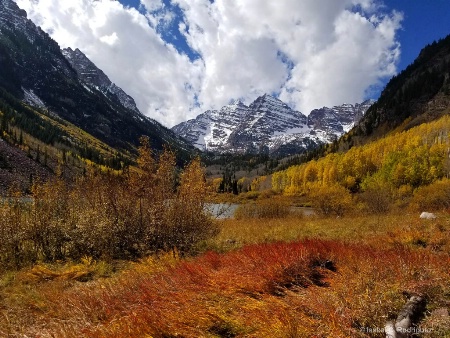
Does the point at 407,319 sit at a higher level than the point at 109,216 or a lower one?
lower

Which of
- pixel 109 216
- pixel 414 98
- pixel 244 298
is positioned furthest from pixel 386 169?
pixel 414 98

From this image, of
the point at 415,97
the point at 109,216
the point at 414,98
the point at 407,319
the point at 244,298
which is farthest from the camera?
the point at 414,98

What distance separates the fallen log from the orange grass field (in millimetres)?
116

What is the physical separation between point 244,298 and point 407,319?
7.67 feet

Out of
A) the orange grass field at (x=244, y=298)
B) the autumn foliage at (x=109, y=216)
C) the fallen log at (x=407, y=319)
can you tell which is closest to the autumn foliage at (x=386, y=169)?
the autumn foliage at (x=109, y=216)

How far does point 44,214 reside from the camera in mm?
10742

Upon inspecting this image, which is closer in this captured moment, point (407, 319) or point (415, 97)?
point (407, 319)

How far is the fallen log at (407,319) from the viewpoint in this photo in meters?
3.65

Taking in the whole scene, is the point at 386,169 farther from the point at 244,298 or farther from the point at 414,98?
the point at 414,98

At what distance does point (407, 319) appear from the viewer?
4031mm

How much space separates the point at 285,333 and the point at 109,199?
9251 mm

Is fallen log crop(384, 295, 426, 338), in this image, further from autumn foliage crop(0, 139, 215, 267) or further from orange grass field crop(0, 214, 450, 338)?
autumn foliage crop(0, 139, 215, 267)

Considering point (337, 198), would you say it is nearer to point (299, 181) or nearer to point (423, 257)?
point (423, 257)

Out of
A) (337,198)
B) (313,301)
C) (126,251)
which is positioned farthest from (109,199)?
(337,198)
